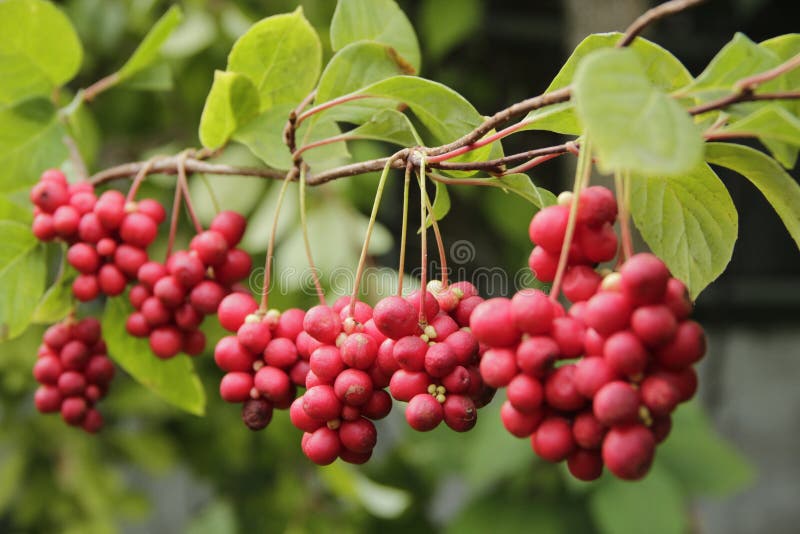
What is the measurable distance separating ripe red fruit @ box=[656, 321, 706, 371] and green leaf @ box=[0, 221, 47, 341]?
22.7 inches

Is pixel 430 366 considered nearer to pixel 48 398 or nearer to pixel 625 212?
pixel 625 212

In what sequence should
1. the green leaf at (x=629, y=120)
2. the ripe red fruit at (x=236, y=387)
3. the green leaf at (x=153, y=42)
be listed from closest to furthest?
the green leaf at (x=629, y=120)
the ripe red fruit at (x=236, y=387)
the green leaf at (x=153, y=42)

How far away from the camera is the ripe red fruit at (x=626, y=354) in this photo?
0.39 metres

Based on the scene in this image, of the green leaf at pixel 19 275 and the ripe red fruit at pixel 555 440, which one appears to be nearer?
the ripe red fruit at pixel 555 440

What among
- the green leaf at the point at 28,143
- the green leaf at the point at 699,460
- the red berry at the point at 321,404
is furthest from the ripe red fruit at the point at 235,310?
the green leaf at the point at 699,460

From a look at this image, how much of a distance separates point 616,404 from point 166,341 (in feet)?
1.45

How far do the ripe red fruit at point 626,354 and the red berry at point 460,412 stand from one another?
0.38 feet

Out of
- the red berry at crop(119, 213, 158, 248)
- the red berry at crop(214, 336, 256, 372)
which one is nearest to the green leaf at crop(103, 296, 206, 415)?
the red berry at crop(119, 213, 158, 248)

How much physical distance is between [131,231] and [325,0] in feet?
3.29

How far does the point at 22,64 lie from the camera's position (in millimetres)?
841

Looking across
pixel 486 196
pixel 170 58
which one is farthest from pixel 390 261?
pixel 170 58

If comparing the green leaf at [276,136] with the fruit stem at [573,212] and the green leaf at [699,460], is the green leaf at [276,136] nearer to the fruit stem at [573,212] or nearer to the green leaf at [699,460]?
the fruit stem at [573,212]

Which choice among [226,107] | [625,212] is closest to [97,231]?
[226,107]

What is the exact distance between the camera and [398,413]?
2.17 metres
